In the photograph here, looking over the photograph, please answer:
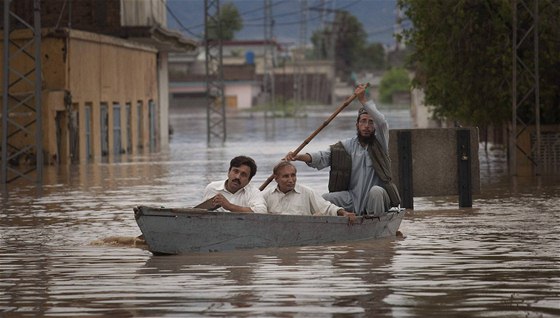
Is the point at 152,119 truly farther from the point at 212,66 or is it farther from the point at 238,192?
the point at 238,192

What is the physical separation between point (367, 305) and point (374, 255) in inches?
188

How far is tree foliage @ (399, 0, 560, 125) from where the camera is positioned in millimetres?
39938

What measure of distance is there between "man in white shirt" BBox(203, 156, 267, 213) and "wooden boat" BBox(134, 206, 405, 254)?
9.9 inches

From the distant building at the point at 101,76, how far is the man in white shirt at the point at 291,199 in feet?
95.8

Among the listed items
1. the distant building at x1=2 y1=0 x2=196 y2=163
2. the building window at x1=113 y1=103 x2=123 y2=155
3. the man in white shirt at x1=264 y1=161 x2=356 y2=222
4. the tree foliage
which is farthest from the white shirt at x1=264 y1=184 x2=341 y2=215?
the building window at x1=113 y1=103 x2=123 y2=155

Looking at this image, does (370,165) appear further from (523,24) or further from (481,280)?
(523,24)

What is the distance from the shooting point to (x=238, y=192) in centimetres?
1862

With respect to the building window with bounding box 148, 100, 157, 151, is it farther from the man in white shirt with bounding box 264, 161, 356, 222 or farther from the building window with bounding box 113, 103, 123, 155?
the man in white shirt with bounding box 264, 161, 356, 222

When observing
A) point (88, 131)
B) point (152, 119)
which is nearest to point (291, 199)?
point (88, 131)

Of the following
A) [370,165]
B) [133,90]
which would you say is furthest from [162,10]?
[370,165]

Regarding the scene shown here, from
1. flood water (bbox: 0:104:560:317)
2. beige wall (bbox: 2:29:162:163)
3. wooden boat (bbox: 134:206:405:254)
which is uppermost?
beige wall (bbox: 2:29:162:163)

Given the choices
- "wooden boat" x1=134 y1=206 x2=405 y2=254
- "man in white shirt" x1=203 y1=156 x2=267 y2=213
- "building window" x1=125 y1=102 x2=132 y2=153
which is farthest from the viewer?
"building window" x1=125 y1=102 x2=132 y2=153

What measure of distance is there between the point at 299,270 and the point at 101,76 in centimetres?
4108

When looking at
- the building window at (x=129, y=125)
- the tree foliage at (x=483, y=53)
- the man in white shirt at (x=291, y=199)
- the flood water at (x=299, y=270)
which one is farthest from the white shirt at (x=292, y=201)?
the building window at (x=129, y=125)
